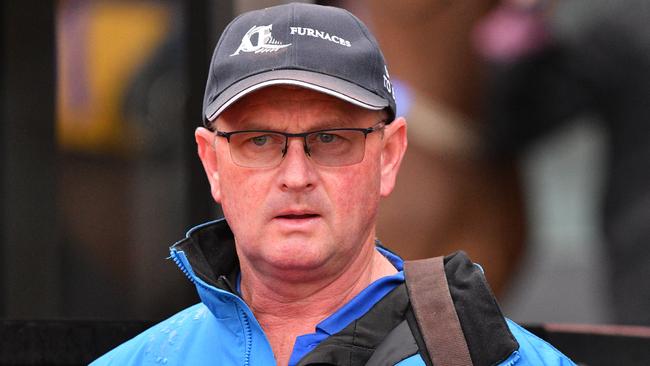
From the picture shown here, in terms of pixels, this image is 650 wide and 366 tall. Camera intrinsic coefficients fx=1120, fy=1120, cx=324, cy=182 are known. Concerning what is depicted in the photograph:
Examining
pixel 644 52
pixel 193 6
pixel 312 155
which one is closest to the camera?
pixel 312 155

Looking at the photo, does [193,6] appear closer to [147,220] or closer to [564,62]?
[147,220]

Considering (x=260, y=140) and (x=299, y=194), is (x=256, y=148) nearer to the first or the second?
(x=260, y=140)

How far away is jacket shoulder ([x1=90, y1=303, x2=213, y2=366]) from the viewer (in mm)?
2418

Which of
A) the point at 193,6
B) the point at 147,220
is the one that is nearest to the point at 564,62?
the point at 193,6

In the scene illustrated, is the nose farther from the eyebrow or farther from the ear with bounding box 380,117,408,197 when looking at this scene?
the ear with bounding box 380,117,408,197

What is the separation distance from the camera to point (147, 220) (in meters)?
4.07

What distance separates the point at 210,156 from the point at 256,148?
0.20m

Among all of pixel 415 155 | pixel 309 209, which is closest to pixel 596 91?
pixel 415 155

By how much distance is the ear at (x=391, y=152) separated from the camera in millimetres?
2381

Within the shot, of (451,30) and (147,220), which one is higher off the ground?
(451,30)

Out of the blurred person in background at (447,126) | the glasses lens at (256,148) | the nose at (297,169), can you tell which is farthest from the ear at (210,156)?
the blurred person in background at (447,126)

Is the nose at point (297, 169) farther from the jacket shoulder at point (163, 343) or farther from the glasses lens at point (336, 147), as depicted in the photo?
the jacket shoulder at point (163, 343)

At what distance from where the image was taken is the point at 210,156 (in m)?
2.42

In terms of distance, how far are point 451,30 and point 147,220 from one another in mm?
1298
